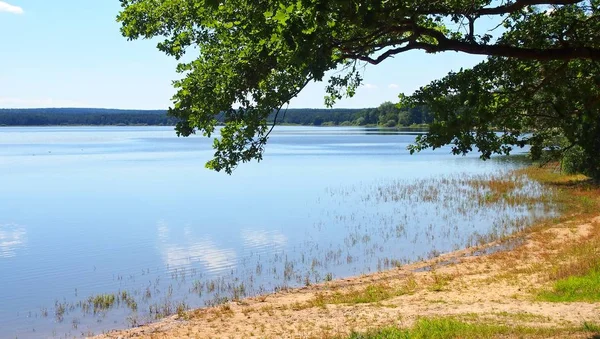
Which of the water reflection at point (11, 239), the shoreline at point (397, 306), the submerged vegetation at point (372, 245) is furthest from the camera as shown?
the water reflection at point (11, 239)

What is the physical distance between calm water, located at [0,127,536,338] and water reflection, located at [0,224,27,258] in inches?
2.1

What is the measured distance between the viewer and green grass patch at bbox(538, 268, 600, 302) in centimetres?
1234

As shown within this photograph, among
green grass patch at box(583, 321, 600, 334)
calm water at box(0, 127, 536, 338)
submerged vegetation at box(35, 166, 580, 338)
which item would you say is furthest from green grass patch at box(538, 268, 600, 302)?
calm water at box(0, 127, 536, 338)

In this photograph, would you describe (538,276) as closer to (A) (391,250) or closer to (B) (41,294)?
(A) (391,250)

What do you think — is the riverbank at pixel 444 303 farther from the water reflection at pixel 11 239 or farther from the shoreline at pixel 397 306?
the water reflection at pixel 11 239

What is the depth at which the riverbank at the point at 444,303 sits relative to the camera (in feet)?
35.4

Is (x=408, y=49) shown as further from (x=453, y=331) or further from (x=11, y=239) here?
(x=11, y=239)

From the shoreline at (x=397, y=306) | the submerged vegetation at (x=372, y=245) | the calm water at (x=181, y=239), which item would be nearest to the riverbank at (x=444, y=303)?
the shoreline at (x=397, y=306)

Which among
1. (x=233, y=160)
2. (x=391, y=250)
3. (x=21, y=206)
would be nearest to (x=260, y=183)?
(x=21, y=206)

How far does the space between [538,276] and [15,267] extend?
16.1 m

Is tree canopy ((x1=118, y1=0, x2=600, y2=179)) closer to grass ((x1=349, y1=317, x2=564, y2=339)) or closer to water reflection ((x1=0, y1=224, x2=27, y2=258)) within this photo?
grass ((x1=349, y1=317, x2=564, y2=339))

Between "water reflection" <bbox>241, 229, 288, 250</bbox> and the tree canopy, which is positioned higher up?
the tree canopy

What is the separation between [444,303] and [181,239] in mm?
14333

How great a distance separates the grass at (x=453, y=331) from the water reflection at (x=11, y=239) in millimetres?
17450
